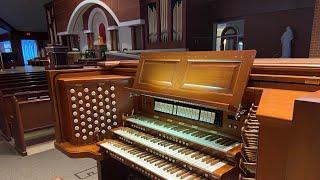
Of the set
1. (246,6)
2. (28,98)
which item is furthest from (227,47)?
(28,98)

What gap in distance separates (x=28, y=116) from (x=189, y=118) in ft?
11.2

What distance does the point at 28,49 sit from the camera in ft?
51.9

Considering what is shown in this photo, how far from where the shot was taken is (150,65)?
188 cm

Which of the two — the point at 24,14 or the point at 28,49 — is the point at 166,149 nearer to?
the point at 24,14

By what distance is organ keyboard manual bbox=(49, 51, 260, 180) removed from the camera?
4.22 ft

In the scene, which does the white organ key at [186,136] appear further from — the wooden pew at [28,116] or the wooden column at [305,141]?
the wooden pew at [28,116]

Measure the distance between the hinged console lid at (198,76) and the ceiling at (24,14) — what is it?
11.6 meters

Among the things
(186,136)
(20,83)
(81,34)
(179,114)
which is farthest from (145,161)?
(81,34)

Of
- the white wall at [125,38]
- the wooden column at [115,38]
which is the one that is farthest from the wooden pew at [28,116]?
the wooden column at [115,38]

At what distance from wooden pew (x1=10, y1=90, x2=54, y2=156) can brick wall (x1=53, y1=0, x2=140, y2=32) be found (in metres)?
3.60

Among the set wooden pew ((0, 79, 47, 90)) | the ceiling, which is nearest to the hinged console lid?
wooden pew ((0, 79, 47, 90))

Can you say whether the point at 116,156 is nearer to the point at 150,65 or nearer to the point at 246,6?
the point at 150,65

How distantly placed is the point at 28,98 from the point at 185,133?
3.68 m

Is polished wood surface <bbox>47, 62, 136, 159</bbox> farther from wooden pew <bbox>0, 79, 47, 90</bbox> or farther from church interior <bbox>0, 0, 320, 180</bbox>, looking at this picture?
wooden pew <bbox>0, 79, 47, 90</bbox>
